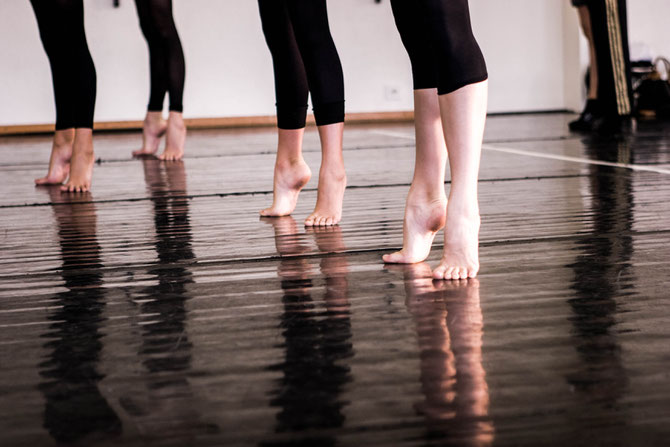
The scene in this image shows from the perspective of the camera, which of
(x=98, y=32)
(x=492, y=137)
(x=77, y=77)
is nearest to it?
(x=77, y=77)

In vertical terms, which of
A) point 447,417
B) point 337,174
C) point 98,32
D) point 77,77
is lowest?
point 447,417

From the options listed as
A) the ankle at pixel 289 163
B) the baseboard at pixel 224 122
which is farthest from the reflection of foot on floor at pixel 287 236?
the baseboard at pixel 224 122

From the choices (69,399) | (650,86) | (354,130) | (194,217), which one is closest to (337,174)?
(194,217)

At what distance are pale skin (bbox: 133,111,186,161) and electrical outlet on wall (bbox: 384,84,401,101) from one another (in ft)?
9.49

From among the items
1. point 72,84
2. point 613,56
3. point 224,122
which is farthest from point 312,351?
point 224,122

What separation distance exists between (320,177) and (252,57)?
471cm

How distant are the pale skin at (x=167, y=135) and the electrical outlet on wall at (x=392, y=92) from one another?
2.89 meters

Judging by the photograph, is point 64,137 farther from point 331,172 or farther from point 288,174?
point 331,172

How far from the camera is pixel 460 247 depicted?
105cm

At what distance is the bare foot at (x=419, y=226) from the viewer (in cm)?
117

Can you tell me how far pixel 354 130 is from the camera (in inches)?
199

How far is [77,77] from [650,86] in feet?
11.6

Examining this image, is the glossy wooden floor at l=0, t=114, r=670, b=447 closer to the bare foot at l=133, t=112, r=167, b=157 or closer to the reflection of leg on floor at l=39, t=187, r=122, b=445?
the reflection of leg on floor at l=39, t=187, r=122, b=445

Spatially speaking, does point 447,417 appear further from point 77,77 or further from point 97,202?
point 77,77
